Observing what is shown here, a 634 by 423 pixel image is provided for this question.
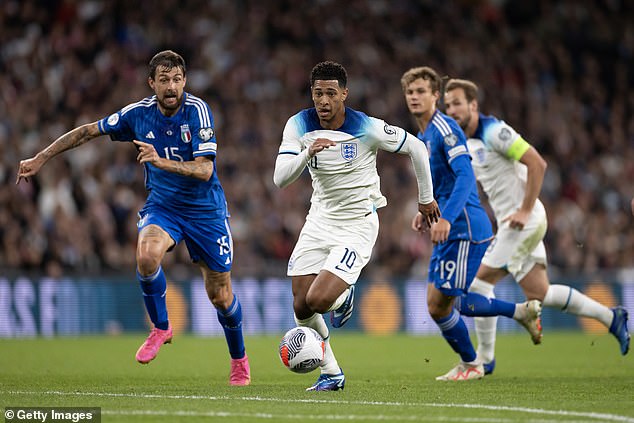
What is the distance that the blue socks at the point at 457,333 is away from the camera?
9.65 meters

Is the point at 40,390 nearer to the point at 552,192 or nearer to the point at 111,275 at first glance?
the point at 111,275

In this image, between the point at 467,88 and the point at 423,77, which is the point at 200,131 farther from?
the point at 467,88

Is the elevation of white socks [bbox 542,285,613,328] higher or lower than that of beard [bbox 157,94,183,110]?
lower

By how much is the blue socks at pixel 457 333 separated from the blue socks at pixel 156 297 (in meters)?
2.52

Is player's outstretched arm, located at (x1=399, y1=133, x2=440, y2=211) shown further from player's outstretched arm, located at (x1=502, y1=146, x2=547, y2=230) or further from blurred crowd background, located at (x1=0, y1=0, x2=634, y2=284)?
blurred crowd background, located at (x1=0, y1=0, x2=634, y2=284)

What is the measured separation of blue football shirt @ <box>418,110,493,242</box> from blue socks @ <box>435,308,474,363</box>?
2.38 ft

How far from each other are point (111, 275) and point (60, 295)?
90 cm

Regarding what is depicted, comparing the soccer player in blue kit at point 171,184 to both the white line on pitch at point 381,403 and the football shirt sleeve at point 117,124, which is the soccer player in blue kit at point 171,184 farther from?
the white line on pitch at point 381,403

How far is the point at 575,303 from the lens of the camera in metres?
10.6

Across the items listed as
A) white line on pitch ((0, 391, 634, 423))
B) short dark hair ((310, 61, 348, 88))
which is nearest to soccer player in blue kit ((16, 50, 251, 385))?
white line on pitch ((0, 391, 634, 423))

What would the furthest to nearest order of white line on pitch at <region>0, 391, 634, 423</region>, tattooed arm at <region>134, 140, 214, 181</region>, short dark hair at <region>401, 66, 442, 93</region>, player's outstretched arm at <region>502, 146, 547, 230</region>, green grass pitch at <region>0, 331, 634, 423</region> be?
player's outstretched arm at <region>502, 146, 547, 230</region> < short dark hair at <region>401, 66, 442, 93</region> < tattooed arm at <region>134, 140, 214, 181</region> < green grass pitch at <region>0, 331, 634, 423</region> < white line on pitch at <region>0, 391, 634, 423</region>

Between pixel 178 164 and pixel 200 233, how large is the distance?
75 centimetres

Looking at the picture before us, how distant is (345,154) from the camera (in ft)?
27.3

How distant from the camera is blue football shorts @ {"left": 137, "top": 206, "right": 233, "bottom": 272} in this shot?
28.7 feet
